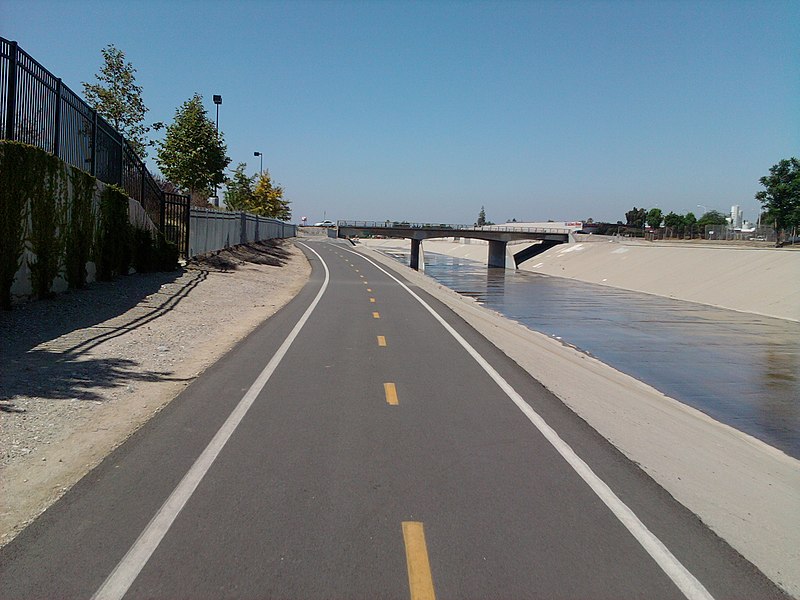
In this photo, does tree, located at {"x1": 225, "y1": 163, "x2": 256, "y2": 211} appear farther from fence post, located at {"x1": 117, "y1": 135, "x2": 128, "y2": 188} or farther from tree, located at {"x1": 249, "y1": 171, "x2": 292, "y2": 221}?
fence post, located at {"x1": 117, "y1": 135, "x2": 128, "y2": 188}

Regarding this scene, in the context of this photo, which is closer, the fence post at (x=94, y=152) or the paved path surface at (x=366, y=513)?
the paved path surface at (x=366, y=513)

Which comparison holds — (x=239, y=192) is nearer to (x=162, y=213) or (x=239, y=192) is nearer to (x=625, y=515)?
(x=162, y=213)

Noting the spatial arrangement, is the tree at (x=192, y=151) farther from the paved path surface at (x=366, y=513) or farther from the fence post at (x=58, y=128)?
the paved path surface at (x=366, y=513)

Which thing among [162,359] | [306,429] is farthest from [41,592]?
[162,359]

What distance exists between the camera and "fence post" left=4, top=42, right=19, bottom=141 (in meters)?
14.2

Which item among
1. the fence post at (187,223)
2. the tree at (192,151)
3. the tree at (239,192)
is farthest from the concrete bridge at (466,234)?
the fence post at (187,223)

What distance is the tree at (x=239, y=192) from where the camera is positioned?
3132 inches

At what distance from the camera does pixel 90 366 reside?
1157cm

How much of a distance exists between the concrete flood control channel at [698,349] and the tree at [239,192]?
143 ft

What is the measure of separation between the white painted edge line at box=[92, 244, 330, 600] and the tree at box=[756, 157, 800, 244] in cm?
9826

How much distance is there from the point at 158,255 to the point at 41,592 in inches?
900

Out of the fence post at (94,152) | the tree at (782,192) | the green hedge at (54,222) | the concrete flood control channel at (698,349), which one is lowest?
the concrete flood control channel at (698,349)

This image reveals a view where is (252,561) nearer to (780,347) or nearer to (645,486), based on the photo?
(645,486)

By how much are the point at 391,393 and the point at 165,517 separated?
5.44 m
